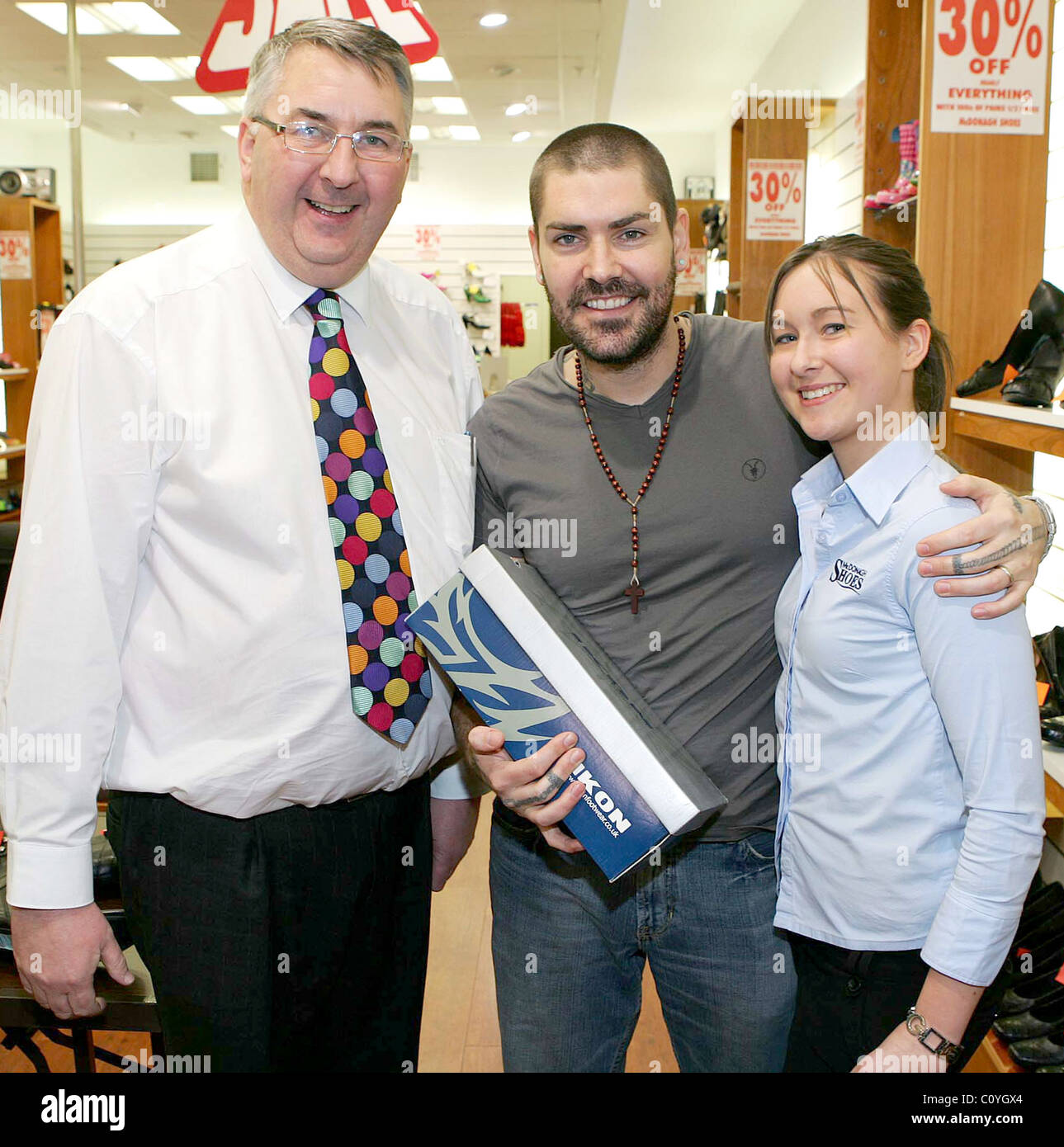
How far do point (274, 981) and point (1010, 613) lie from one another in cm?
119

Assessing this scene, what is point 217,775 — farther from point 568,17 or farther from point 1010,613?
point 568,17

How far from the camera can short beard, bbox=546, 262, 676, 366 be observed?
1.66 metres

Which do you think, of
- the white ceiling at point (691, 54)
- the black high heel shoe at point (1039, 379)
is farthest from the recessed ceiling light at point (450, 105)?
the black high heel shoe at point (1039, 379)

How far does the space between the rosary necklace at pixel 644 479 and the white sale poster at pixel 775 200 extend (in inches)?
165

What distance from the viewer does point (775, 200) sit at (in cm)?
563

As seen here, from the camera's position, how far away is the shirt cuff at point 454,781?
1.94m

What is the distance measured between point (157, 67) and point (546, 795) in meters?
10.2

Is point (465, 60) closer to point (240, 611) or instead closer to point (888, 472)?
point (240, 611)

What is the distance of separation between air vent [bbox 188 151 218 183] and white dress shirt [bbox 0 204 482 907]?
14.3m

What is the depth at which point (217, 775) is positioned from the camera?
5.03ft

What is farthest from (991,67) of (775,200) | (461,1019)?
(775,200)

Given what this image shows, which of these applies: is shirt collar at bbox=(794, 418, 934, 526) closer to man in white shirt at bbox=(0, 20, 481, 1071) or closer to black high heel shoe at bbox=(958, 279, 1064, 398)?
man in white shirt at bbox=(0, 20, 481, 1071)
